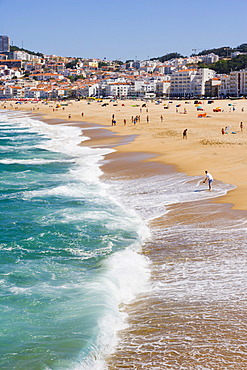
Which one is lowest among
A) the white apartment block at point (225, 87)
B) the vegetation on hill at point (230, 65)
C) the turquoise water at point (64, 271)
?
the turquoise water at point (64, 271)

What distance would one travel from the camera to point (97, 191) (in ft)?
55.6

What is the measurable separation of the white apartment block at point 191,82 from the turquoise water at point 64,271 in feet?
396

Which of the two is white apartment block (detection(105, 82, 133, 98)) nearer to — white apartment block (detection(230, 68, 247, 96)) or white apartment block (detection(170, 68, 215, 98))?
white apartment block (detection(170, 68, 215, 98))

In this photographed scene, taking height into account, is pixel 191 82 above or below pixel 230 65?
below

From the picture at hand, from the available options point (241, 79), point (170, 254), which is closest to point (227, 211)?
point (170, 254)

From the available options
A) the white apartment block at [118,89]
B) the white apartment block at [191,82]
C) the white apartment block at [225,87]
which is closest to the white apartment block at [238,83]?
the white apartment block at [225,87]

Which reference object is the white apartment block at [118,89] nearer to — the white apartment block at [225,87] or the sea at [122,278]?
the white apartment block at [225,87]

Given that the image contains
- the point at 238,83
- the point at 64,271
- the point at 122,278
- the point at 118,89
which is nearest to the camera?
the point at 122,278

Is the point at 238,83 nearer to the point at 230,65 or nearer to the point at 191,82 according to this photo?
the point at 191,82

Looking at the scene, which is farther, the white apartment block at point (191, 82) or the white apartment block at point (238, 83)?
the white apartment block at point (191, 82)

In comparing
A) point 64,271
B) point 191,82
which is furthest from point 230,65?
point 64,271

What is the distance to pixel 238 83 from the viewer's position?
390 ft

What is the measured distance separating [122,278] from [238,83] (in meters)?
117

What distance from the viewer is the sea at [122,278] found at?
6480 millimetres
